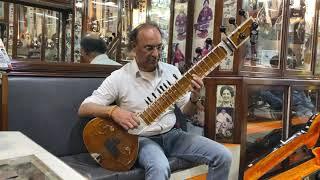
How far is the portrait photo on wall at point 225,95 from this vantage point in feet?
8.48

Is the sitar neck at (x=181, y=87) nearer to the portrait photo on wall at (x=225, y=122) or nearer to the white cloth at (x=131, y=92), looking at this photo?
the white cloth at (x=131, y=92)

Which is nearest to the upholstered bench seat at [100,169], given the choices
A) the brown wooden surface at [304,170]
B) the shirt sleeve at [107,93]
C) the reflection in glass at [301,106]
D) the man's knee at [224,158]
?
the man's knee at [224,158]

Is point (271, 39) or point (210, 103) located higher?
point (271, 39)

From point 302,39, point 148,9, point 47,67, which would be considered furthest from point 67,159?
point 302,39

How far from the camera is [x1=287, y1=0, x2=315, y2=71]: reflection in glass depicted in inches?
132

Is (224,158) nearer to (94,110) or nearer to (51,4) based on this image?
(94,110)

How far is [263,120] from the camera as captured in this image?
3105mm

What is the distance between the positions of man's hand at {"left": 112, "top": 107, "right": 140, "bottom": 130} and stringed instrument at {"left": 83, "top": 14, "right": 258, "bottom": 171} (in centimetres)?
6

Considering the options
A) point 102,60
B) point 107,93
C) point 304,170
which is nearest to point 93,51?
point 102,60

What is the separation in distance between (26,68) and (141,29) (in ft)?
2.57

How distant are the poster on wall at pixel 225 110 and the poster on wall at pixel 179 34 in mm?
491

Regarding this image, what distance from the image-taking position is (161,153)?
201 centimetres

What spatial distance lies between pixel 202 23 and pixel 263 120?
1.07 meters

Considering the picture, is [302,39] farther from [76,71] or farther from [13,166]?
[13,166]
